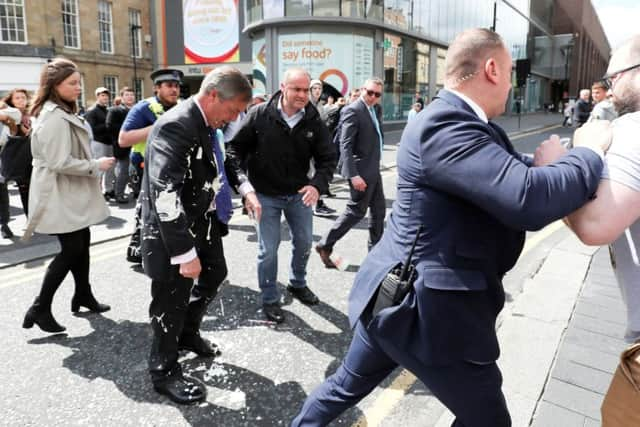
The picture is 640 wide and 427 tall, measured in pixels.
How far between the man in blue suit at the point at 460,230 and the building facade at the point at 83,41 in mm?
30213

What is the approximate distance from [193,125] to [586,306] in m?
3.22

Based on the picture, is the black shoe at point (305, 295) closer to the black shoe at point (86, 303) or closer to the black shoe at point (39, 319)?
the black shoe at point (86, 303)

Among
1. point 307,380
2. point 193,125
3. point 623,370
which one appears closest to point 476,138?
point 623,370

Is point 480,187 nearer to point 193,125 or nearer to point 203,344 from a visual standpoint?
point 193,125

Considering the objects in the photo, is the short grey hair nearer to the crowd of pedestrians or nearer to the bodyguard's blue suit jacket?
the crowd of pedestrians

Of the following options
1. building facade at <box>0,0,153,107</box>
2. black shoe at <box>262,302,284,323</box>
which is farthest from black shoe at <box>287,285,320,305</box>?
building facade at <box>0,0,153,107</box>

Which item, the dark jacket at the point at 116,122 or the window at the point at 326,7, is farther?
the window at the point at 326,7

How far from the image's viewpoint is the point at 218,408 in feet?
8.76

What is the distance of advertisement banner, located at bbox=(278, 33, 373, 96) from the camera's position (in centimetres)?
1972

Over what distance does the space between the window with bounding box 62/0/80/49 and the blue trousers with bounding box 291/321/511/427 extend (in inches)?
1332

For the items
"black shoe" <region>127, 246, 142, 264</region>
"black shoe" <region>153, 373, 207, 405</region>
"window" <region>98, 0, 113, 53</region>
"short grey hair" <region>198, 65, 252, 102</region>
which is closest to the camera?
"short grey hair" <region>198, 65, 252, 102</region>

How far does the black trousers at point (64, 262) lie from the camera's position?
3.50 meters

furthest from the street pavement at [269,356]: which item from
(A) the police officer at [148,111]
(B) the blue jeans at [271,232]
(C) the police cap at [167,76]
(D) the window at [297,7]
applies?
(D) the window at [297,7]

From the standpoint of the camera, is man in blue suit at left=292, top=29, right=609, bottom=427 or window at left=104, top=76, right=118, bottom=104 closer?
man in blue suit at left=292, top=29, right=609, bottom=427
